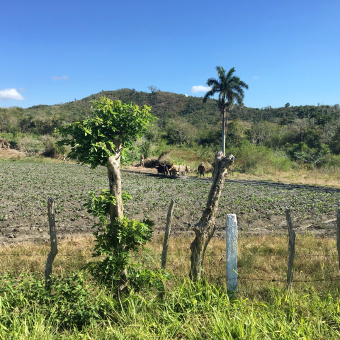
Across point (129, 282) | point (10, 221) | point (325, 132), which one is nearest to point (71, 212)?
point (10, 221)

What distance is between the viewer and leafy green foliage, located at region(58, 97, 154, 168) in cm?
397

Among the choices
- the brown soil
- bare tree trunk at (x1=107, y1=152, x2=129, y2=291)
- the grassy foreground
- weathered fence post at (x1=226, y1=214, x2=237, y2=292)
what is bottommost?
the brown soil

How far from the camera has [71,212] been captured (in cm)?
1120

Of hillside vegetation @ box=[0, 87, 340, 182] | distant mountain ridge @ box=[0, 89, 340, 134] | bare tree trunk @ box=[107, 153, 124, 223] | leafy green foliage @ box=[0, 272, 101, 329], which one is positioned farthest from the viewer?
distant mountain ridge @ box=[0, 89, 340, 134]

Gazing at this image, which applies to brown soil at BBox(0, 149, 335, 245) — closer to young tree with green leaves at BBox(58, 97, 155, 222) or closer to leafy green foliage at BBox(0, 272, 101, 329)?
leafy green foliage at BBox(0, 272, 101, 329)

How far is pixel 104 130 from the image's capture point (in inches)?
166

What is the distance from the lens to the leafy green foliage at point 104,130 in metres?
3.97

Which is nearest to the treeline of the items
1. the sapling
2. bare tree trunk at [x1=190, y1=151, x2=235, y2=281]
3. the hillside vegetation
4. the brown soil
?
the hillside vegetation

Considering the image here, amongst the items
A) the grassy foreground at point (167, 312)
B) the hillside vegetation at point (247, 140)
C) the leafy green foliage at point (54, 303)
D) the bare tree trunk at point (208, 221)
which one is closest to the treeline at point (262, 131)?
the hillside vegetation at point (247, 140)

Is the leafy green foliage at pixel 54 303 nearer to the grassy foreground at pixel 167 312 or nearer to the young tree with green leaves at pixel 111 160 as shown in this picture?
the grassy foreground at pixel 167 312

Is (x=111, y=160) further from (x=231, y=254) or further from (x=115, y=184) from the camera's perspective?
(x=231, y=254)

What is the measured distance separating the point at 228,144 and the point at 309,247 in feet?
119

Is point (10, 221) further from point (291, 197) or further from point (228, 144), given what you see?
point (228, 144)

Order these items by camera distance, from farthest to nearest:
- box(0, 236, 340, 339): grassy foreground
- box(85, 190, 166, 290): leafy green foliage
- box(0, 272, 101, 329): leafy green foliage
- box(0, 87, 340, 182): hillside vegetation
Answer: box(0, 87, 340, 182): hillside vegetation
box(85, 190, 166, 290): leafy green foliage
box(0, 272, 101, 329): leafy green foliage
box(0, 236, 340, 339): grassy foreground
